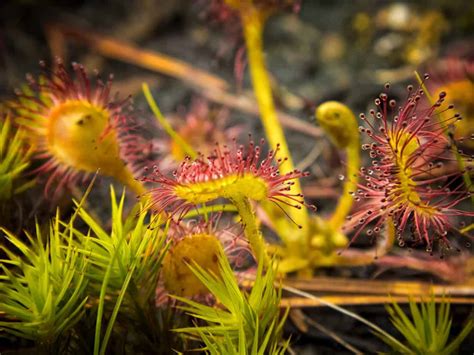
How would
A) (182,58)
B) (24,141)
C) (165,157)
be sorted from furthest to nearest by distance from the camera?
(182,58)
(165,157)
(24,141)

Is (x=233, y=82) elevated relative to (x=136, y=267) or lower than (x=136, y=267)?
elevated

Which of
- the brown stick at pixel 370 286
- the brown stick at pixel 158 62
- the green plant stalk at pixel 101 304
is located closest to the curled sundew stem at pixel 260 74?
the brown stick at pixel 370 286

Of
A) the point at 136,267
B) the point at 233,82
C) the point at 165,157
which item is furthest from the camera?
the point at 233,82

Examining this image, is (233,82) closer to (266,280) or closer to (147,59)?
(147,59)

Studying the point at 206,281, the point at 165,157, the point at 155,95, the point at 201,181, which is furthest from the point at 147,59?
the point at 206,281

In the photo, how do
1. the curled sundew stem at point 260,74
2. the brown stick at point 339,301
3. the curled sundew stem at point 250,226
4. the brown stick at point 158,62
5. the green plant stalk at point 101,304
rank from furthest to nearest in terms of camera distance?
1. the brown stick at point 158,62
2. the curled sundew stem at point 260,74
3. the brown stick at point 339,301
4. the curled sundew stem at point 250,226
5. the green plant stalk at point 101,304

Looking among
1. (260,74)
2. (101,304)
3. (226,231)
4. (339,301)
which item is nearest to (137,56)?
(260,74)

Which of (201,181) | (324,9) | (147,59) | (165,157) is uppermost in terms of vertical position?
(324,9)

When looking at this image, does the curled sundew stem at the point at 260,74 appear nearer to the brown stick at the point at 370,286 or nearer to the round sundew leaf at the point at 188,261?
the brown stick at the point at 370,286

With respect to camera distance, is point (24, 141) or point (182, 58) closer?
point (24, 141)
